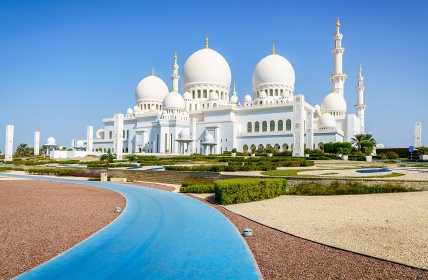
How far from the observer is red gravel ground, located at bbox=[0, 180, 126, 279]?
257 inches

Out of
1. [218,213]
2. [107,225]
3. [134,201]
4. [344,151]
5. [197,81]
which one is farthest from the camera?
[197,81]

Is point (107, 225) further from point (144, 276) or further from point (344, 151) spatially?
point (344, 151)

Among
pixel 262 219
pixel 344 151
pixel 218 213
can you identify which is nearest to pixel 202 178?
pixel 218 213

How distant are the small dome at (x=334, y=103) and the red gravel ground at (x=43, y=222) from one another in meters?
50.0

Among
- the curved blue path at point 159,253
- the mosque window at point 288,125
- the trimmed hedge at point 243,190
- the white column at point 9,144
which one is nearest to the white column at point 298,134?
the mosque window at point 288,125

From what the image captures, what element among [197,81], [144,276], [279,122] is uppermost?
[197,81]

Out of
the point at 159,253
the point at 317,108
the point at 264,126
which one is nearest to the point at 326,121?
the point at 317,108

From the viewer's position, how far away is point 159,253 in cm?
698

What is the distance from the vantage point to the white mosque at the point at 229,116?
175 ft

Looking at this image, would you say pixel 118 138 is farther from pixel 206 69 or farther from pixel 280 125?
pixel 280 125

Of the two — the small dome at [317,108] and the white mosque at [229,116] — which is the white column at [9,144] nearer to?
the white mosque at [229,116]

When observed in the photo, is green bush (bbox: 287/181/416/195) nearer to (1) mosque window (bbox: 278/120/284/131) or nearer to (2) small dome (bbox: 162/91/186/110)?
(1) mosque window (bbox: 278/120/284/131)

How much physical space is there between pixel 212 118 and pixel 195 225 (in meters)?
48.9

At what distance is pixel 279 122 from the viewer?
5462 centimetres
